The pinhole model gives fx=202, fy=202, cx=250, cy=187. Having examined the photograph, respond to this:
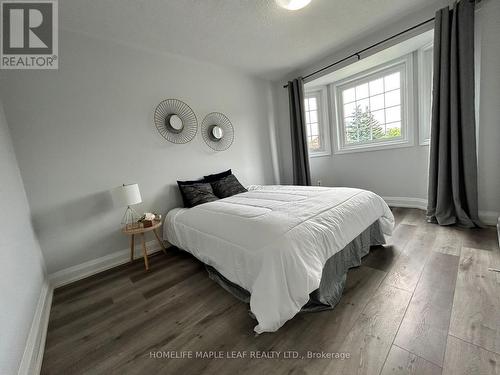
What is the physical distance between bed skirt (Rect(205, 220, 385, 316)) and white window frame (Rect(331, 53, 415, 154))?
1.86 metres

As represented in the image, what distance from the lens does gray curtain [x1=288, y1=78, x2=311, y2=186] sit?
140 inches

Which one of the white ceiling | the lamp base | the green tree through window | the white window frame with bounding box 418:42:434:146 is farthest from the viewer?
the green tree through window

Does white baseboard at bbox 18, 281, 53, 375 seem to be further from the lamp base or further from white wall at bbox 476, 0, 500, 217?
white wall at bbox 476, 0, 500, 217

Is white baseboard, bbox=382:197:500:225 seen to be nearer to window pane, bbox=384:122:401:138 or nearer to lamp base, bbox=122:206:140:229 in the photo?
window pane, bbox=384:122:401:138

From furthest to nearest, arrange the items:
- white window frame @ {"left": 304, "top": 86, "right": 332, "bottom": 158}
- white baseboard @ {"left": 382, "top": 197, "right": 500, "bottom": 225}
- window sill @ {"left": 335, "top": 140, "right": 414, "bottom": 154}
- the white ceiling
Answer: white window frame @ {"left": 304, "top": 86, "right": 332, "bottom": 158} → window sill @ {"left": 335, "top": 140, "right": 414, "bottom": 154} → white baseboard @ {"left": 382, "top": 197, "right": 500, "bottom": 225} → the white ceiling

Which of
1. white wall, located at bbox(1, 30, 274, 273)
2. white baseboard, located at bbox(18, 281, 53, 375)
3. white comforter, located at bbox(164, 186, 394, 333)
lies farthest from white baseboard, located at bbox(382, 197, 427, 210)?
white baseboard, located at bbox(18, 281, 53, 375)

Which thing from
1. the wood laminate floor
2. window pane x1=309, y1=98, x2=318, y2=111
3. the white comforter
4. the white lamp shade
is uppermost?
window pane x1=309, y1=98, x2=318, y2=111

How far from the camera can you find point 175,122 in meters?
2.65

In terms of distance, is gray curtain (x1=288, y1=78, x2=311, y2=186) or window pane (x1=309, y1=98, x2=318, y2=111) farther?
window pane (x1=309, y1=98, x2=318, y2=111)

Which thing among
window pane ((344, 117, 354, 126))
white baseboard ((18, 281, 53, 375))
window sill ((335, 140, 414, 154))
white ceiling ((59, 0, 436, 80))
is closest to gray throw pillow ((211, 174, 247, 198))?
white ceiling ((59, 0, 436, 80))

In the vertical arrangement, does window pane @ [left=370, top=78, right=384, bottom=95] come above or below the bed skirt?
above

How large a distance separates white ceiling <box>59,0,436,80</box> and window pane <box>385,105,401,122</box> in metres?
1.20

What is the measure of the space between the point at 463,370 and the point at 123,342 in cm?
→ 174

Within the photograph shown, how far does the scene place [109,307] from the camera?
1561 mm
